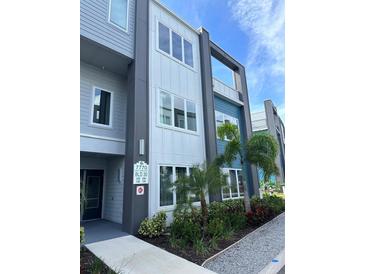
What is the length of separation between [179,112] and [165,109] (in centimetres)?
88

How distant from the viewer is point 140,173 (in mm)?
7887

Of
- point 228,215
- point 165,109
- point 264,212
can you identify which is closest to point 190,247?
point 228,215

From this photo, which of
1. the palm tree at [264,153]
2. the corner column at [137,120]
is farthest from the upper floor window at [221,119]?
the corner column at [137,120]

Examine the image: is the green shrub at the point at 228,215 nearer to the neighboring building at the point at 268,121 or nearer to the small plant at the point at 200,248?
the small plant at the point at 200,248

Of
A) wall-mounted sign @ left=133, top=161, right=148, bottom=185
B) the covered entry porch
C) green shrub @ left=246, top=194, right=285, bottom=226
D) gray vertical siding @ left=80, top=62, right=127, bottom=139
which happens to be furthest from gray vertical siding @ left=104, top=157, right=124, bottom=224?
green shrub @ left=246, top=194, right=285, bottom=226

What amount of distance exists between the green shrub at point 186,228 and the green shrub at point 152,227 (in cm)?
44

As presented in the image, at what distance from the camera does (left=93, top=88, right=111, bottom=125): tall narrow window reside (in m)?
8.76

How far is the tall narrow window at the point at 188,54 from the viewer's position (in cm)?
1150

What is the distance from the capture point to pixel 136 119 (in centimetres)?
825

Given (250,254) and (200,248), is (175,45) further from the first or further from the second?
(250,254)
